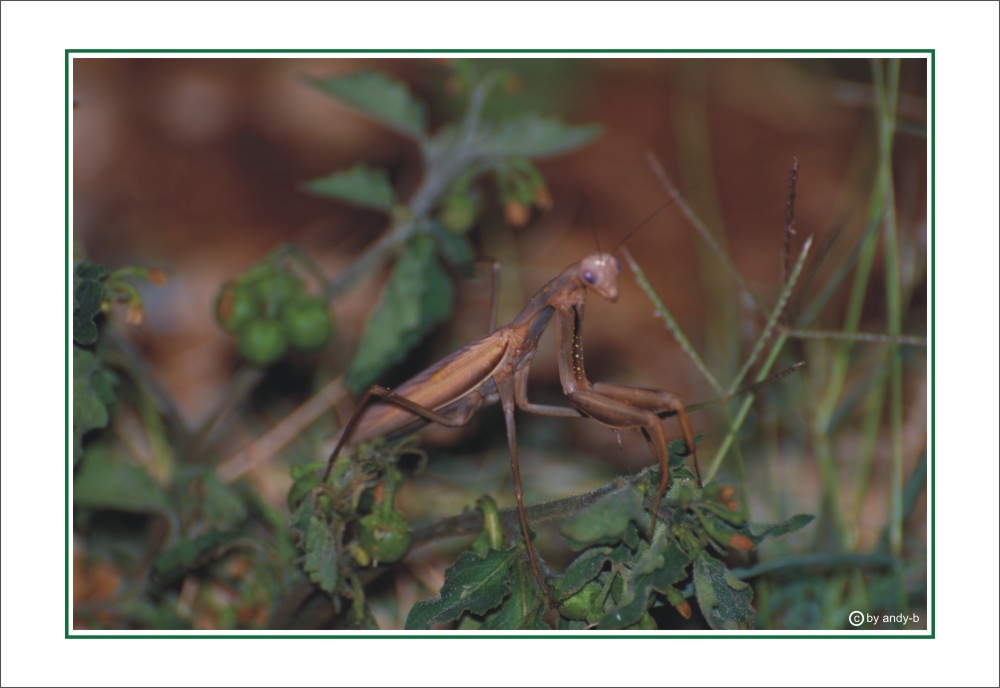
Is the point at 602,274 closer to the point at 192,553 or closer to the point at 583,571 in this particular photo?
the point at 583,571

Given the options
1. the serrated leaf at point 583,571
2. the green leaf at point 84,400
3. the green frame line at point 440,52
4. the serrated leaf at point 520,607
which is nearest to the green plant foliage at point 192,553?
the green frame line at point 440,52

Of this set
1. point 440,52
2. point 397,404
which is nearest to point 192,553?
point 397,404

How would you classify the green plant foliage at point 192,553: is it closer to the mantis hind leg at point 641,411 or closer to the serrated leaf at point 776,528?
the mantis hind leg at point 641,411

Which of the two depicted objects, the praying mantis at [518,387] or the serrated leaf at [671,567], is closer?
the serrated leaf at [671,567]

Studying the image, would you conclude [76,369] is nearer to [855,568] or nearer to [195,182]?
[195,182]

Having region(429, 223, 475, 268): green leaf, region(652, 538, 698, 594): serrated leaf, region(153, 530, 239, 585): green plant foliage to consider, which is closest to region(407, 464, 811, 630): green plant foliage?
region(652, 538, 698, 594): serrated leaf

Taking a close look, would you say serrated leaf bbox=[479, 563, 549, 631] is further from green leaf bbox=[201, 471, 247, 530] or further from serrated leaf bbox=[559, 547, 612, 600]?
green leaf bbox=[201, 471, 247, 530]
